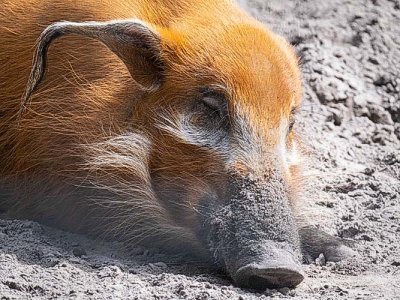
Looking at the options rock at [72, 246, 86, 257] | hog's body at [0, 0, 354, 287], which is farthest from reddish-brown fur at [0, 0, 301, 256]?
rock at [72, 246, 86, 257]

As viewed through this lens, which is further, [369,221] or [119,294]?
[369,221]

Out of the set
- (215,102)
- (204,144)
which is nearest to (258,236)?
(204,144)

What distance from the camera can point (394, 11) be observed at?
8.36 metres

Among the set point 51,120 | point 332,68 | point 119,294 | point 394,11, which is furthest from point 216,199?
point 394,11

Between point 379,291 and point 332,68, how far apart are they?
10.5 feet

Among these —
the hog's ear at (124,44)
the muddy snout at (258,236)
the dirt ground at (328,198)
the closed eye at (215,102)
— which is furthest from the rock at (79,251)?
the closed eye at (215,102)

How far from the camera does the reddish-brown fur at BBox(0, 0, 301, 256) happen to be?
512 centimetres

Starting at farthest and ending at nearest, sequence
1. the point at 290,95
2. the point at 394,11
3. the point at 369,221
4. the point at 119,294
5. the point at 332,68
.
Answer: the point at 394,11 → the point at 332,68 → the point at 369,221 → the point at 290,95 → the point at 119,294

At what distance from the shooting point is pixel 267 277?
15.3 ft

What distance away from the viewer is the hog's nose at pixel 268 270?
461 centimetres

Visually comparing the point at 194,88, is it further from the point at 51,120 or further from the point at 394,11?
the point at 394,11

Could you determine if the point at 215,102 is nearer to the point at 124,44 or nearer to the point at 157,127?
the point at 157,127

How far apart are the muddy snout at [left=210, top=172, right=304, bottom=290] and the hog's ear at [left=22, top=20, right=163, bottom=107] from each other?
2.55 ft

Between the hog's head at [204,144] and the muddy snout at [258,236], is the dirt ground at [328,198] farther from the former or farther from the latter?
the hog's head at [204,144]
